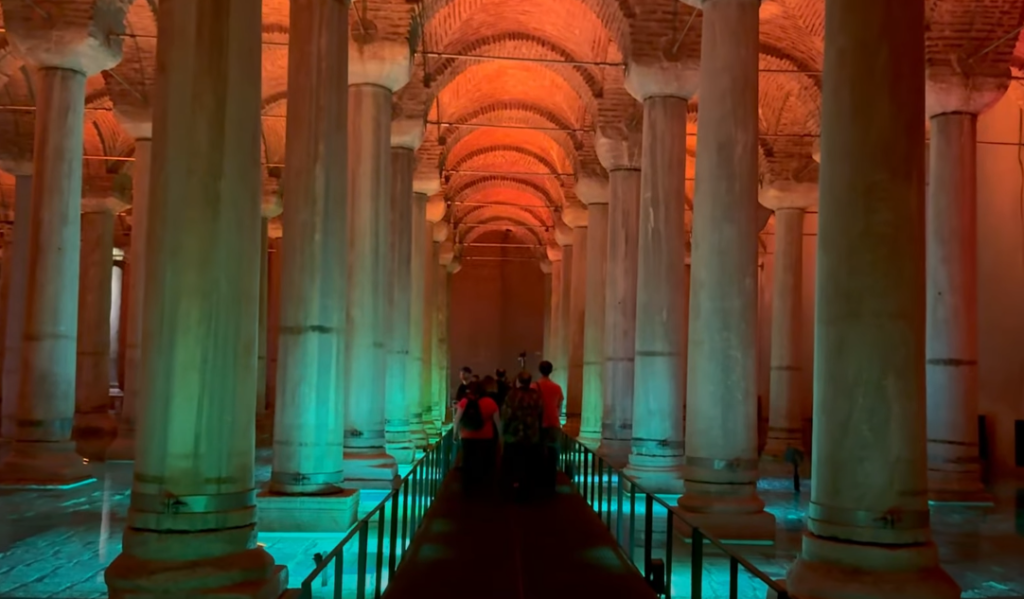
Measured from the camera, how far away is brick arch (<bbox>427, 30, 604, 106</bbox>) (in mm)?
16406

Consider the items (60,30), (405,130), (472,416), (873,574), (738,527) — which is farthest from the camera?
(405,130)

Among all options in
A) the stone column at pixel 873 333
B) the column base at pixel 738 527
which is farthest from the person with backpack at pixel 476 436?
the stone column at pixel 873 333

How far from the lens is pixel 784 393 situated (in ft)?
57.6

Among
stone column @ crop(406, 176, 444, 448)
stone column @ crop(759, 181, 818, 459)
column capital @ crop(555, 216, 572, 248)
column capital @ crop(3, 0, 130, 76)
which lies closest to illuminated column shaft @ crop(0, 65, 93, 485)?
column capital @ crop(3, 0, 130, 76)

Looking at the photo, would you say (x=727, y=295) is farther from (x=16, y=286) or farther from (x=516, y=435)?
(x=16, y=286)

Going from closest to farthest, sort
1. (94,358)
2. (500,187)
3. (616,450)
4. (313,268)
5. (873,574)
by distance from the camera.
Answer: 1. (873,574)
2. (313,268)
3. (616,450)
4. (94,358)
5. (500,187)

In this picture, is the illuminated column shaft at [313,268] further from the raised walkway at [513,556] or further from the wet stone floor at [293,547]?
the raised walkway at [513,556]

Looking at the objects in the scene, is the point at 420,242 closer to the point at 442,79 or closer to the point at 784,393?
the point at 442,79

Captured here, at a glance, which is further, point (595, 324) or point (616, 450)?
point (595, 324)

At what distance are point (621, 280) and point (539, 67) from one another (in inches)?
229

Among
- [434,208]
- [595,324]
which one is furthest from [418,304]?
[434,208]

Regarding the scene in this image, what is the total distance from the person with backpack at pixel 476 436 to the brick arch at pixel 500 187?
17592 millimetres

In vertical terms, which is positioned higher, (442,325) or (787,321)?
(442,325)

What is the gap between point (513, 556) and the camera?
7.30 metres
